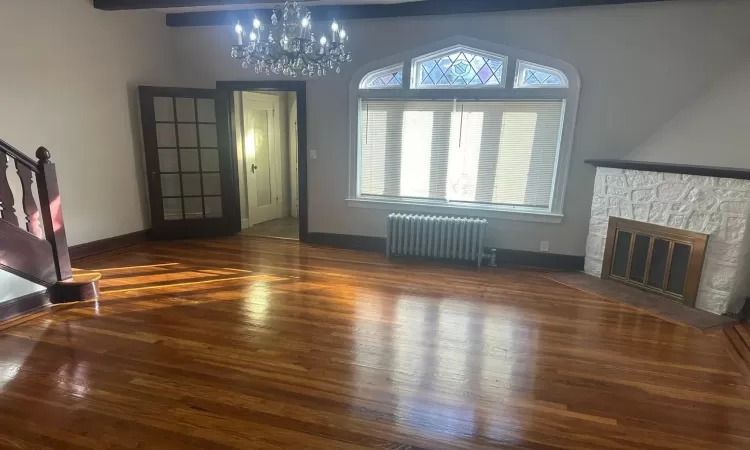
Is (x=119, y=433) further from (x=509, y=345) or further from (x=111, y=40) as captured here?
(x=111, y=40)

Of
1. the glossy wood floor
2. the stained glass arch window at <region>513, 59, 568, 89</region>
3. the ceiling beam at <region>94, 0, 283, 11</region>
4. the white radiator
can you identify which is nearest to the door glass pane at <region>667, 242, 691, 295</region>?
the glossy wood floor

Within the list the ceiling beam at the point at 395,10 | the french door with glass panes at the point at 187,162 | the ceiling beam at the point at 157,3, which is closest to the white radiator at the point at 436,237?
the ceiling beam at the point at 395,10

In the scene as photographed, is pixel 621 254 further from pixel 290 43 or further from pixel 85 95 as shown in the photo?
pixel 85 95

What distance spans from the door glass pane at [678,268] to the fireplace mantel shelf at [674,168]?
0.69 m

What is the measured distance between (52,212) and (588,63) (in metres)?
5.25

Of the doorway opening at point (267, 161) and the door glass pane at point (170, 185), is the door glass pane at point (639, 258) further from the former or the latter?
the door glass pane at point (170, 185)

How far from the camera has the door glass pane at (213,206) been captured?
19.7ft

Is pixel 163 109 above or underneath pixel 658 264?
above

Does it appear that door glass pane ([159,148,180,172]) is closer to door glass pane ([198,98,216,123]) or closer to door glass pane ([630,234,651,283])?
door glass pane ([198,98,216,123])

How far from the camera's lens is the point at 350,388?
2604mm

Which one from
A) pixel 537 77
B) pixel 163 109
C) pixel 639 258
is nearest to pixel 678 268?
pixel 639 258

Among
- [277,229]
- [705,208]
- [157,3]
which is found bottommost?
[277,229]

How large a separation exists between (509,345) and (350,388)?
1300 mm

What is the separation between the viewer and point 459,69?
4.90 m
